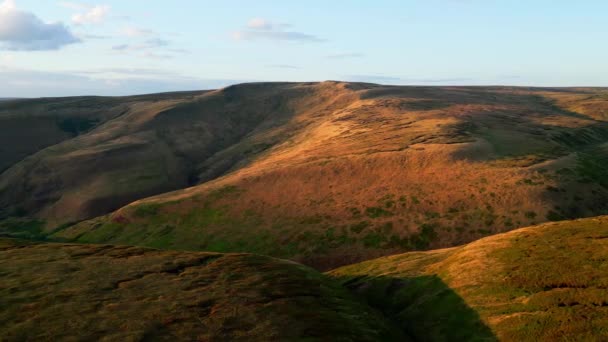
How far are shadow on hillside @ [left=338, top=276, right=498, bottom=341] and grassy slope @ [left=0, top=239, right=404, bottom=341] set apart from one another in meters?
3.00

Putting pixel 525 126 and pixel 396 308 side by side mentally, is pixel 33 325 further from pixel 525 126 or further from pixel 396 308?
pixel 525 126

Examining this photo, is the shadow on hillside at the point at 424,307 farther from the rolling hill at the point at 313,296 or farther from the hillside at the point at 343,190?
the hillside at the point at 343,190

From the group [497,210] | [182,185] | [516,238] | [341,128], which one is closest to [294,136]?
[341,128]

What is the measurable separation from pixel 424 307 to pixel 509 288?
25.5ft

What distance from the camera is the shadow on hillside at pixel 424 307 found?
3719 cm

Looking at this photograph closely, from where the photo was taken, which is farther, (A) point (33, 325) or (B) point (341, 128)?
(B) point (341, 128)

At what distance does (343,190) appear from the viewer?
349ft

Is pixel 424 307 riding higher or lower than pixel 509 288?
lower

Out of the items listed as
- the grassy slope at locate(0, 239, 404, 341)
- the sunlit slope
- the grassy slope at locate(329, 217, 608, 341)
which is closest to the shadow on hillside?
the grassy slope at locate(329, 217, 608, 341)

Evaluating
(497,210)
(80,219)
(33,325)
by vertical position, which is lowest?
(80,219)

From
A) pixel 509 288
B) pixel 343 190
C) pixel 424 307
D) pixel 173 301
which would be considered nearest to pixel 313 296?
pixel 424 307

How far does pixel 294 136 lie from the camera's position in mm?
190625

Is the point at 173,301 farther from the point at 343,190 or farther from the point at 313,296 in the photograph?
the point at 343,190

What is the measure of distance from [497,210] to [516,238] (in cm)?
3797
